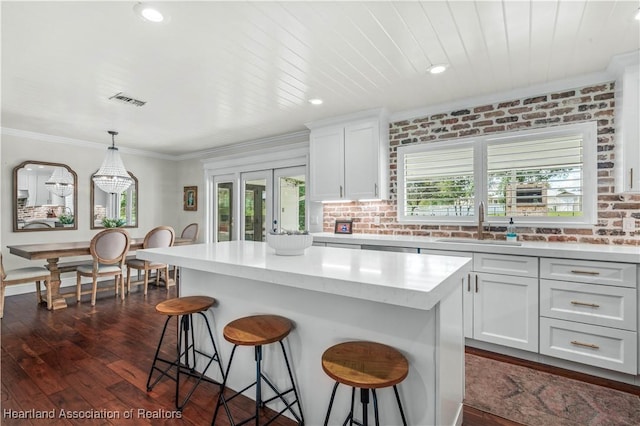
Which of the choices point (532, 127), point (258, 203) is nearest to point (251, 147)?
point (258, 203)

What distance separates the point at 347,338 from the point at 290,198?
3.61m

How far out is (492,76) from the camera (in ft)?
9.36

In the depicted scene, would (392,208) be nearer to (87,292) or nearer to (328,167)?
(328,167)

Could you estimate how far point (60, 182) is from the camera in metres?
5.03

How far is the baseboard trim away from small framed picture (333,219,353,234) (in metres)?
1.95

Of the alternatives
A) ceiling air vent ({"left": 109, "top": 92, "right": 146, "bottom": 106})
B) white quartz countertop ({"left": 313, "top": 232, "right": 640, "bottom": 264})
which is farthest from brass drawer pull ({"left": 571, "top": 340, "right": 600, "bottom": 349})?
ceiling air vent ({"left": 109, "top": 92, "right": 146, "bottom": 106})

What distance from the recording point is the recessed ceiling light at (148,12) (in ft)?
6.09

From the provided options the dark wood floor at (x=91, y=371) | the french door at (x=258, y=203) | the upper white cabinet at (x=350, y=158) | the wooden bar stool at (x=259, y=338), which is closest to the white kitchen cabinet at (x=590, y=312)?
the dark wood floor at (x=91, y=371)

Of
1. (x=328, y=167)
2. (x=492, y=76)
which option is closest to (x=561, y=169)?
(x=492, y=76)

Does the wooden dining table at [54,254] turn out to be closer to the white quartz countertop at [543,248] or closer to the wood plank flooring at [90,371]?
the wood plank flooring at [90,371]

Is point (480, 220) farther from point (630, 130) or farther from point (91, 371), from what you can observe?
point (91, 371)

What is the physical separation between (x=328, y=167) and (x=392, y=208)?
3.24 ft

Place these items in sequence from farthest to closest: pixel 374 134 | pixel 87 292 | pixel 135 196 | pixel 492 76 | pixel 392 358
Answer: pixel 135 196, pixel 87 292, pixel 374 134, pixel 492 76, pixel 392 358

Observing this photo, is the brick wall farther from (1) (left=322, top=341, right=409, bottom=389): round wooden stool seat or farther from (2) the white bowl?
(1) (left=322, top=341, right=409, bottom=389): round wooden stool seat
